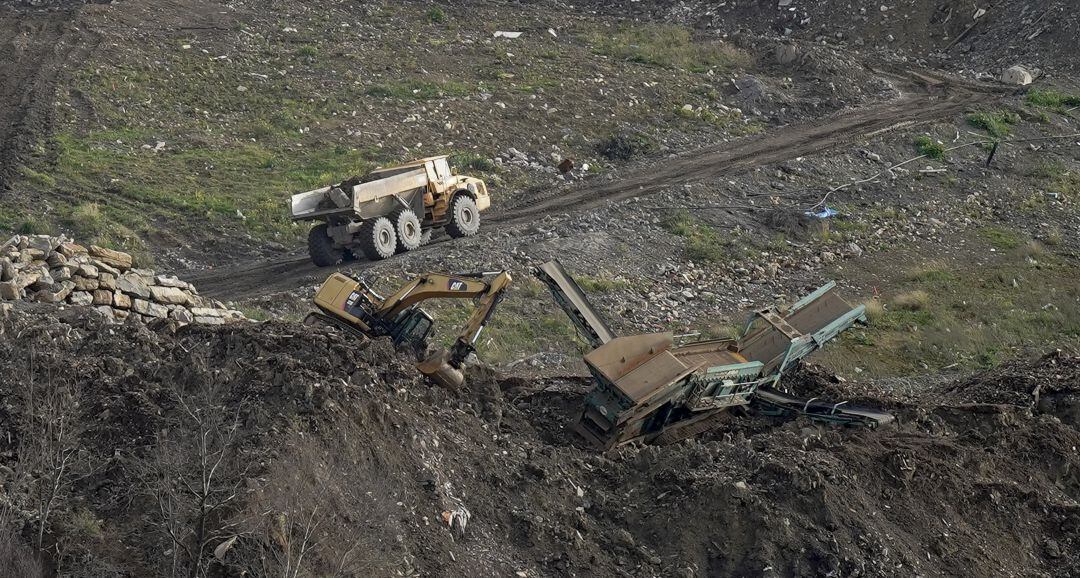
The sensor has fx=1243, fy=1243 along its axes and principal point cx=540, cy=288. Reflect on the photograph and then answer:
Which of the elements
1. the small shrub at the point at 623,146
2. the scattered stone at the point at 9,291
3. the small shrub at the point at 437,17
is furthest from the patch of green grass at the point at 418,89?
the scattered stone at the point at 9,291

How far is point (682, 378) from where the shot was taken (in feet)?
46.6

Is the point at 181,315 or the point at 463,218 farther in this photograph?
the point at 463,218

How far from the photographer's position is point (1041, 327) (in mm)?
21891

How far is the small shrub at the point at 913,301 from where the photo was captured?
22469mm

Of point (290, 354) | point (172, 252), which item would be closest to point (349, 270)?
point (172, 252)

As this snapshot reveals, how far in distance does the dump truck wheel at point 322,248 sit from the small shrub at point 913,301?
33.7 feet

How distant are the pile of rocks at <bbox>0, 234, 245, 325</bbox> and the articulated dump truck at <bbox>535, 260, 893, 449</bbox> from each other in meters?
5.78

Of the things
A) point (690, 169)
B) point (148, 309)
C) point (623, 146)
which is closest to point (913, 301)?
point (690, 169)

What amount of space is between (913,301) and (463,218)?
28.2 feet

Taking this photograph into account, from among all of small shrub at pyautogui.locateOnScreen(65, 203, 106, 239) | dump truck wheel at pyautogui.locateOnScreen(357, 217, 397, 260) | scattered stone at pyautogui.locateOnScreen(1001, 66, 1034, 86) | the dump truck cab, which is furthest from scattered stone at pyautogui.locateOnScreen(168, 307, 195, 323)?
scattered stone at pyautogui.locateOnScreen(1001, 66, 1034, 86)

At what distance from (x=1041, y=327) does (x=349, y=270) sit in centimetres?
1227

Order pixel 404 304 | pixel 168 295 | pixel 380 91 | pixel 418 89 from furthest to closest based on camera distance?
pixel 418 89 → pixel 380 91 → pixel 168 295 → pixel 404 304

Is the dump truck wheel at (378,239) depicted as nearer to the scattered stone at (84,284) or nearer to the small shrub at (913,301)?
the scattered stone at (84,284)

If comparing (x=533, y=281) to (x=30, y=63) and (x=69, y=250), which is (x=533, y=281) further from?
(x=30, y=63)
